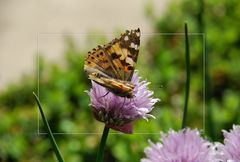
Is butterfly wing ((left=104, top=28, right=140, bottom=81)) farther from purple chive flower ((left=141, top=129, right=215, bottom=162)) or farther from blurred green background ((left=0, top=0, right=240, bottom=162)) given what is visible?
blurred green background ((left=0, top=0, right=240, bottom=162))

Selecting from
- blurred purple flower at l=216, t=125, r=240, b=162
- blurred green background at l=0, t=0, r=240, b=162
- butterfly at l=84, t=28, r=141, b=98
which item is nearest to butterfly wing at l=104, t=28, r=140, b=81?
butterfly at l=84, t=28, r=141, b=98

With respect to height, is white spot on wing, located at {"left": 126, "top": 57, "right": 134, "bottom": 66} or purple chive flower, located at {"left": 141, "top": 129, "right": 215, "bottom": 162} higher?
white spot on wing, located at {"left": 126, "top": 57, "right": 134, "bottom": 66}

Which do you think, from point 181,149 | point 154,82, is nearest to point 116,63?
point 181,149

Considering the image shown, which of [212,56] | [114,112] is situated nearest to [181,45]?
[212,56]

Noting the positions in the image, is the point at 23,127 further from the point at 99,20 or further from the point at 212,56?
the point at 99,20

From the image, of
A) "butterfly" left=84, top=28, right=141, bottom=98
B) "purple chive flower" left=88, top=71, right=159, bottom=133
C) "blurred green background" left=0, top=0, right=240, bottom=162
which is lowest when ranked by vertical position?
"blurred green background" left=0, top=0, right=240, bottom=162

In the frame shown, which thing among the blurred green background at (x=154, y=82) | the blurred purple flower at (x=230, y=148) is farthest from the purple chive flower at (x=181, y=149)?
the blurred green background at (x=154, y=82)

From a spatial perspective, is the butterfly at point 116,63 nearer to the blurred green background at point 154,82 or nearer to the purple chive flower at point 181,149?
the purple chive flower at point 181,149
